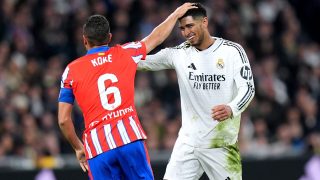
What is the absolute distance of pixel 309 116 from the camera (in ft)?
55.1

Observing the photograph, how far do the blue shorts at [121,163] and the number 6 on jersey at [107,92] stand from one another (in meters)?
0.38

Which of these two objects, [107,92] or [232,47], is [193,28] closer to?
[232,47]

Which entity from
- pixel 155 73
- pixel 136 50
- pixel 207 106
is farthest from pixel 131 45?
pixel 155 73

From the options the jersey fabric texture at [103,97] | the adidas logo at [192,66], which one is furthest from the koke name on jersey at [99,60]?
the adidas logo at [192,66]

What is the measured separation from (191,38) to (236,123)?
0.98 meters

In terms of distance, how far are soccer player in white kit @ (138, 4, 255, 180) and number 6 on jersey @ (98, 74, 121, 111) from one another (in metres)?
1.18

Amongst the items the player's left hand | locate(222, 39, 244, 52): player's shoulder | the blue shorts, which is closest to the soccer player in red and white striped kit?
the blue shorts

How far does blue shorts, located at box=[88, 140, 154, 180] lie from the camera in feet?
28.5

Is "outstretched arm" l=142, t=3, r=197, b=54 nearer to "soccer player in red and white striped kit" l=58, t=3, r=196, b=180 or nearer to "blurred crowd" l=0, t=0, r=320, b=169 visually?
"soccer player in red and white striped kit" l=58, t=3, r=196, b=180

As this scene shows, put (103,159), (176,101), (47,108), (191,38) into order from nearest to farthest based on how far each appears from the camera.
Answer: (103,159)
(191,38)
(47,108)
(176,101)

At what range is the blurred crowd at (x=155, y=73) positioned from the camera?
14.9m

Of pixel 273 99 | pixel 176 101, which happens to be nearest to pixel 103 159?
pixel 176 101

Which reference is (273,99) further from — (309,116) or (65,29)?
(65,29)

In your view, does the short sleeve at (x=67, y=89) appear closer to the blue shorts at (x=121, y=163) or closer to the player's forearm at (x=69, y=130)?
the player's forearm at (x=69, y=130)
